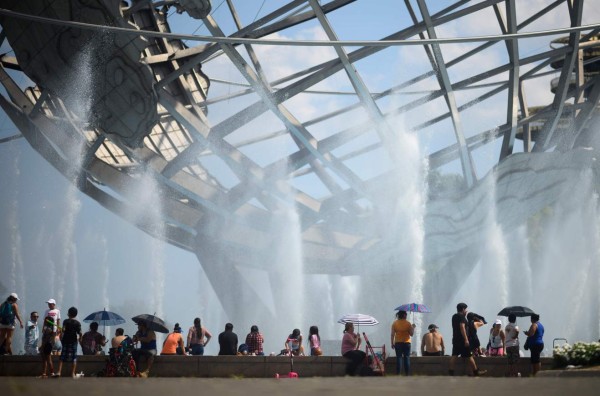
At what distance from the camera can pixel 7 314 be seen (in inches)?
520

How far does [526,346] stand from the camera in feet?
44.7

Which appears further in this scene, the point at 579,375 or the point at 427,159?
the point at 427,159

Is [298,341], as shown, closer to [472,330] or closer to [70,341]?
[472,330]

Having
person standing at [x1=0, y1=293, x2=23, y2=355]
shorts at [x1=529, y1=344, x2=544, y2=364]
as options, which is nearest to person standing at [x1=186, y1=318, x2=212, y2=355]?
person standing at [x1=0, y1=293, x2=23, y2=355]

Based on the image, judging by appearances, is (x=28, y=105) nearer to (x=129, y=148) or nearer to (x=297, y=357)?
(x=129, y=148)

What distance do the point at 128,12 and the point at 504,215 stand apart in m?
15.3

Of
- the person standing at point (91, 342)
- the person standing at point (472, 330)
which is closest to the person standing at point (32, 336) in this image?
the person standing at point (91, 342)

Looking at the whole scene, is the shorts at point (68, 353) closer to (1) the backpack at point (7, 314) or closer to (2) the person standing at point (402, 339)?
(1) the backpack at point (7, 314)

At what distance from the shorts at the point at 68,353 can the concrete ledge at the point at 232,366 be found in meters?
1.01

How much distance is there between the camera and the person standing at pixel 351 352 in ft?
42.4

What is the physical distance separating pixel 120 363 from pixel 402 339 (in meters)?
3.84

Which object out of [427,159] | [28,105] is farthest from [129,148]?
[427,159]

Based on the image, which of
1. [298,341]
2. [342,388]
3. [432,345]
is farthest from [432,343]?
[342,388]

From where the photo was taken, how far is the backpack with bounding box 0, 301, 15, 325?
13188 millimetres
